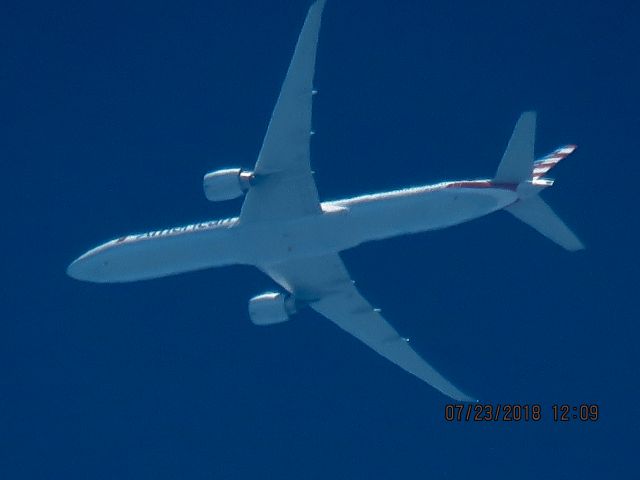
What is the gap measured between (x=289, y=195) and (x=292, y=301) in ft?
22.6

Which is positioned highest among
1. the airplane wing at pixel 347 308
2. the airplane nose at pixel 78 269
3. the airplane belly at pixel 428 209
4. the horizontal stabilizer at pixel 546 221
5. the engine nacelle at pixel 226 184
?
the engine nacelle at pixel 226 184

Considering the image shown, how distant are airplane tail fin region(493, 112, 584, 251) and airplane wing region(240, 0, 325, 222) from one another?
299 inches

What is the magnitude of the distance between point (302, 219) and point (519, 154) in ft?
29.6

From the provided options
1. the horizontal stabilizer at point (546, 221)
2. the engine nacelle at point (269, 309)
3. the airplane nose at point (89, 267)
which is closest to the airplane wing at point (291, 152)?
the engine nacelle at point (269, 309)

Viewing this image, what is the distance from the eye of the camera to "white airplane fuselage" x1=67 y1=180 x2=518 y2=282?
136 feet

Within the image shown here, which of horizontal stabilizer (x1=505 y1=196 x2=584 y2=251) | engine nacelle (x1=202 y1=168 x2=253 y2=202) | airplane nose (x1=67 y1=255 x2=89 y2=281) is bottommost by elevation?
airplane nose (x1=67 y1=255 x2=89 y2=281)

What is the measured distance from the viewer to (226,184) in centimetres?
4222

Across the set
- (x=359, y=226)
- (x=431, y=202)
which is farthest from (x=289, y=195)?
(x=431, y=202)

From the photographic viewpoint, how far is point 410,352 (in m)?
49.0

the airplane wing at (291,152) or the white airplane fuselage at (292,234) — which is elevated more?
the airplane wing at (291,152)

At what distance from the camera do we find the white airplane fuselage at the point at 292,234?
41.5 meters

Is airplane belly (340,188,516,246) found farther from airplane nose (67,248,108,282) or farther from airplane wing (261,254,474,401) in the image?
airplane nose (67,248,108,282)

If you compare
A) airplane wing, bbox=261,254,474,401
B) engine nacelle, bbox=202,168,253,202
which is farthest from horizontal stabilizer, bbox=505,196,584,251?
engine nacelle, bbox=202,168,253,202

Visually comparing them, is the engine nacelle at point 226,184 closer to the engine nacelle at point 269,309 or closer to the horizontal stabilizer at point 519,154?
the engine nacelle at point 269,309
